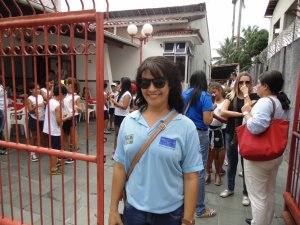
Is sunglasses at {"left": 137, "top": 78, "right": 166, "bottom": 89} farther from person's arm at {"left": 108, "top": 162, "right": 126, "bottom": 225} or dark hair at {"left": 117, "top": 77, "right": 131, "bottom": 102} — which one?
dark hair at {"left": 117, "top": 77, "right": 131, "bottom": 102}

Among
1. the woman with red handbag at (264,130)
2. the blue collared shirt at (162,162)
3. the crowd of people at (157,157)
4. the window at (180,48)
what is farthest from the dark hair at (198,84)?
the window at (180,48)

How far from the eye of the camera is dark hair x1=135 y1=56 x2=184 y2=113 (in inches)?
62.6

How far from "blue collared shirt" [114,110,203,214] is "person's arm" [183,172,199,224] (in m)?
0.04

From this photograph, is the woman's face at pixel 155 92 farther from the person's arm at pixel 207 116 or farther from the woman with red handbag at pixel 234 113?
the woman with red handbag at pixel 234 113

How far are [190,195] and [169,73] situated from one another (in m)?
0.79

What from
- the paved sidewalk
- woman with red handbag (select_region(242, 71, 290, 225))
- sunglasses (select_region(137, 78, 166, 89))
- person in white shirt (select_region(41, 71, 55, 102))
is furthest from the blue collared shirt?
the paved sidewalk

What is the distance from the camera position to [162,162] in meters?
1.55

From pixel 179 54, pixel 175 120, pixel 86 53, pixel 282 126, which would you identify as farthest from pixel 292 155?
pixel 179 54

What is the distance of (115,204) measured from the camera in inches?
68.1

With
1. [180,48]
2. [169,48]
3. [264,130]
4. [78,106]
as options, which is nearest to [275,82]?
[264,130]

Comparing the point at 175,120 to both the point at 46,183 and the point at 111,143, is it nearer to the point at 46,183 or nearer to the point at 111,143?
the point at 46,183

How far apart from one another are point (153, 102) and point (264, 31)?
21.3 m

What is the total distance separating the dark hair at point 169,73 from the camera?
1.59 meters

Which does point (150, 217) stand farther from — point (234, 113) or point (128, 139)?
point (234, 113)
